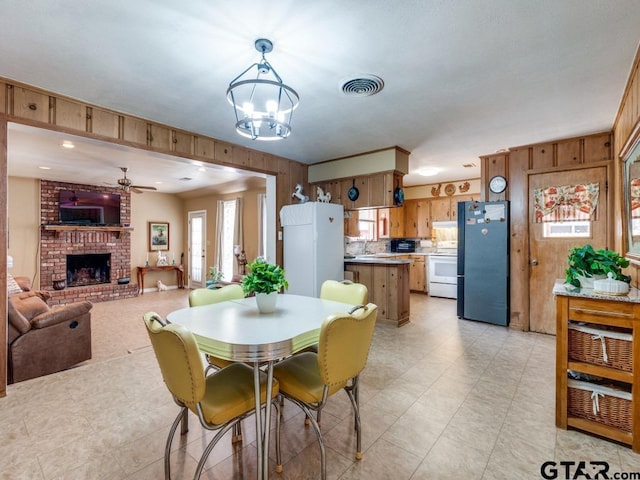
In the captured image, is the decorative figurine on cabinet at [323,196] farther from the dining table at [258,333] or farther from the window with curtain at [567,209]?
the dining table at [258,333]

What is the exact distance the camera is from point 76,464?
5.62 feet

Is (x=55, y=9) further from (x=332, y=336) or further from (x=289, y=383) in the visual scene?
(x=289, y=383)

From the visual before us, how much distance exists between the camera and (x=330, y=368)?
4.98 ft

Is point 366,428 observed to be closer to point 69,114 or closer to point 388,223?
point 69,114

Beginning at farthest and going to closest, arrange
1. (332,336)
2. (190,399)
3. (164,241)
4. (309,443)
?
(164,241) → (309,443) → (332,336) → (190,399)

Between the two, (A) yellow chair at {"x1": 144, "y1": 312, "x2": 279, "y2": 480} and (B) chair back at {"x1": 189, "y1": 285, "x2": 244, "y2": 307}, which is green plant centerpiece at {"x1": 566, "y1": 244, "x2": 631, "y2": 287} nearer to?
(A) yellow chair at {"x1": 144, "y1": 312, "x2": 279, "y2": 480}

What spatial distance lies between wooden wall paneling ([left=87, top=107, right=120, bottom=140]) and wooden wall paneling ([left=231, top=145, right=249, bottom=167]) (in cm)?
133

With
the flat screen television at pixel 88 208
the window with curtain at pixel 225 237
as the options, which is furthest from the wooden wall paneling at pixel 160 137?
the flat screen television at pixel 88 208

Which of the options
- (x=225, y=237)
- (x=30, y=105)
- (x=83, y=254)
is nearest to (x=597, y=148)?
(x=30, y=105)

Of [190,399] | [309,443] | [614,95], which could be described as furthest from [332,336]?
[614,95]

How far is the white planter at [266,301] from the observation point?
196cm

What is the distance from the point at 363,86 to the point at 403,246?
17.3 ft

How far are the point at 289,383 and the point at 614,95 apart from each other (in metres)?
3.57

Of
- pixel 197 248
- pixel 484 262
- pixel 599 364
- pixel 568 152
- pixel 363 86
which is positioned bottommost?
pixel 599 364
